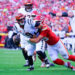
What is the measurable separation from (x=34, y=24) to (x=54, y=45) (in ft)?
2.30

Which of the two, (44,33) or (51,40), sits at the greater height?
(44,33)

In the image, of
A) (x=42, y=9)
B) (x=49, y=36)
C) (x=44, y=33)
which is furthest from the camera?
(x=42, y=9)

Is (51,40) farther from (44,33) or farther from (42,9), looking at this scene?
(42,9)

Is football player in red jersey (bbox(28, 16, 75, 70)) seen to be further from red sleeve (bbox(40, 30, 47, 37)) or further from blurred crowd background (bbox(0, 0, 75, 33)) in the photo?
blurred crowd background (bbox(0, 0, 75, 33))

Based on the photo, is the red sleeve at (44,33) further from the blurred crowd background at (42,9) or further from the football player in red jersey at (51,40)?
the blurred crowd background at (42,9)

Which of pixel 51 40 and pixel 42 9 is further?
pixel 42 9

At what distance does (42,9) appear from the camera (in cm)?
2067

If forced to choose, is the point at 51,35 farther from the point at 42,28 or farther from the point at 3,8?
the point at 3,8

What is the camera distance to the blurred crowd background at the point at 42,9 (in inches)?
738

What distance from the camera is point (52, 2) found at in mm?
21609

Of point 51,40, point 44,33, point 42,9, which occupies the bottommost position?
point 51,40

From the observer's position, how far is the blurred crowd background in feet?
61.5

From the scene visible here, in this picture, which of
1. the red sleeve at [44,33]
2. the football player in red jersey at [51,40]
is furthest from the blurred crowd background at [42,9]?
the red sleeve at [44,33]

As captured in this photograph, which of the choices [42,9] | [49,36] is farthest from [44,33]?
[42,9]
